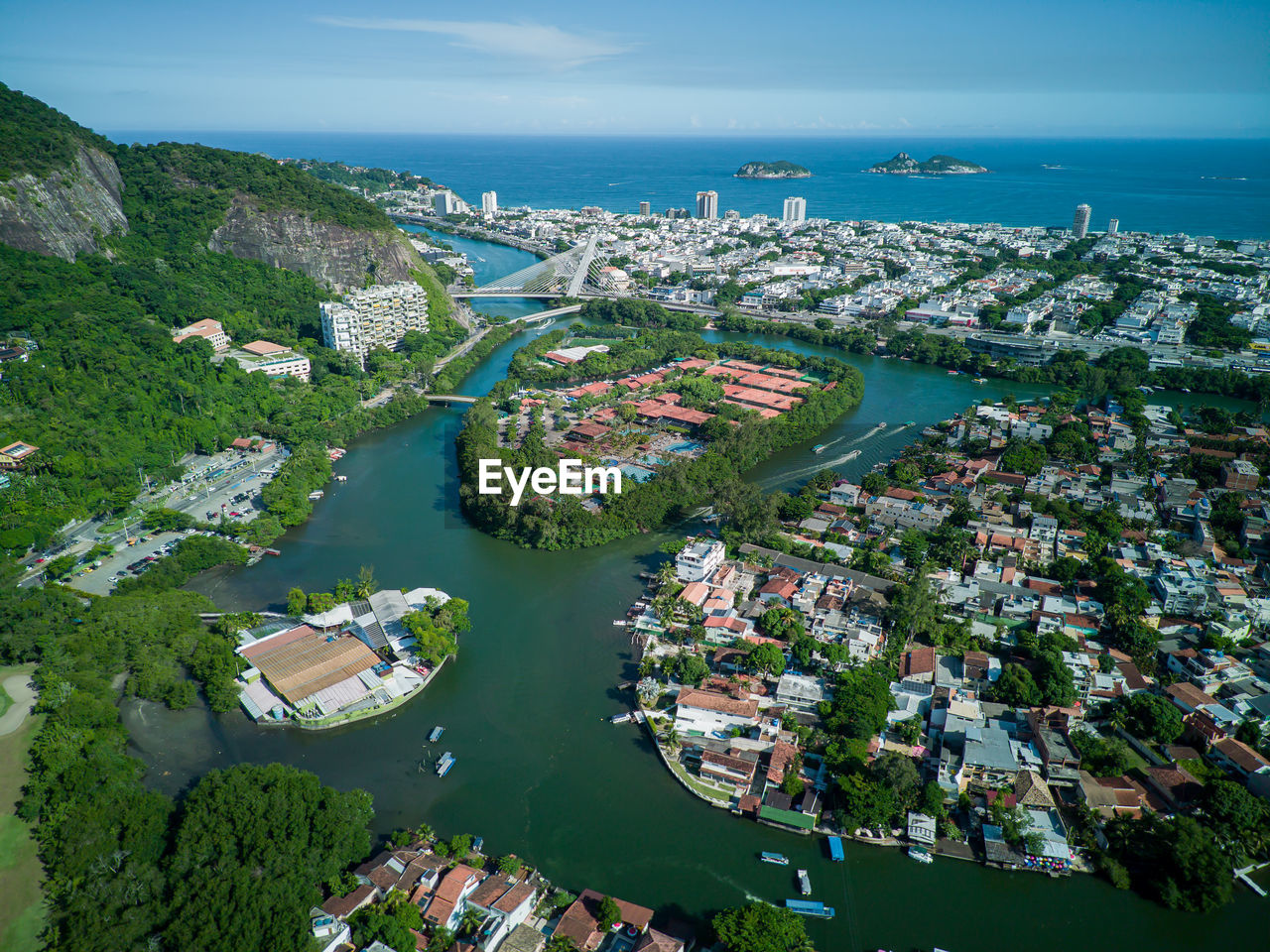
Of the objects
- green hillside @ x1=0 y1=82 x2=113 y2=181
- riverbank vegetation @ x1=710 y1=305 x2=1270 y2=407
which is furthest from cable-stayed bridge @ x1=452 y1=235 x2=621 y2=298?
green hillside @ x1=0 y1=82 x2=113 y2=181

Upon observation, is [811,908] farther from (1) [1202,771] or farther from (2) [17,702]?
(2) [17,702]

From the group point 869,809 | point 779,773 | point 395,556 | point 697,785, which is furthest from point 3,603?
point 869,809

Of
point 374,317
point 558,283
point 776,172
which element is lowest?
point 374,317

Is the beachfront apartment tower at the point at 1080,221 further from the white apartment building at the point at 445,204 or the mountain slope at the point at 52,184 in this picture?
the mountain slope at the point at 52,184

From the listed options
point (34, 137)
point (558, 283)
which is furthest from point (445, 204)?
point (34, 137)

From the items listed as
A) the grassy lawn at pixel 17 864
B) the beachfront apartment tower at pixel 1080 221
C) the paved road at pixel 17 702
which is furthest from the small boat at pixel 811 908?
the beachfront apartment tower at pixel 1080 221

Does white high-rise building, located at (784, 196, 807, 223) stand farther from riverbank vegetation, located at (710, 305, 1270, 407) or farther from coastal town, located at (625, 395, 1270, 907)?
coastal town, located at (625, 395, 1270, 907)

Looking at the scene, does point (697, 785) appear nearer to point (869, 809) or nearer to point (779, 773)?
point (779, 773)

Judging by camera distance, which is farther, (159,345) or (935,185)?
(935,185)
